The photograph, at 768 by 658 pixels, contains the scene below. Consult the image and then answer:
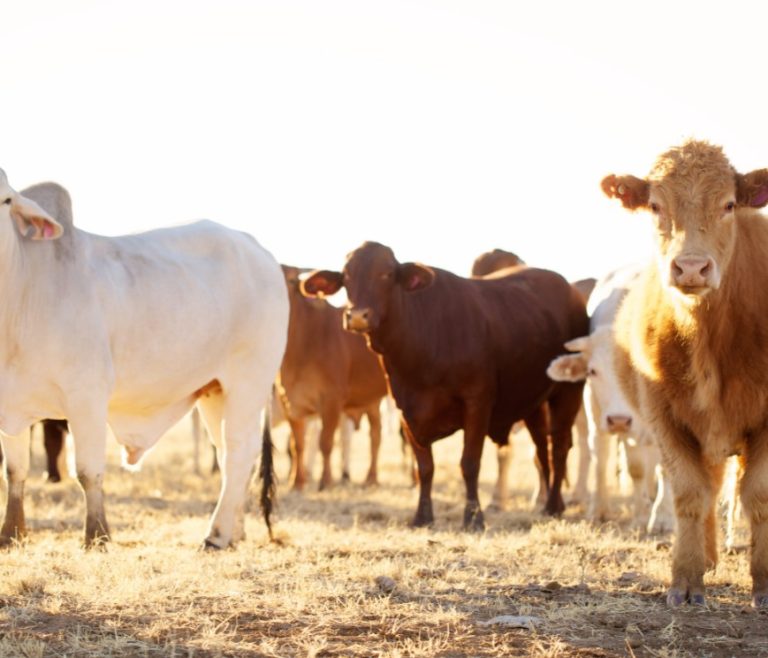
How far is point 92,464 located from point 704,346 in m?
3.62

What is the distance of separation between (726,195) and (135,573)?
134 inches

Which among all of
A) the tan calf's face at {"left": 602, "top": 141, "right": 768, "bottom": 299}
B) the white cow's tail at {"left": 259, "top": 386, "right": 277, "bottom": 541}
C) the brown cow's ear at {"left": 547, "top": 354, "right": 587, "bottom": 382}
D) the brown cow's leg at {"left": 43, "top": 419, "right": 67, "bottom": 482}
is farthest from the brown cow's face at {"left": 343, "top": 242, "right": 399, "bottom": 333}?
the brown cow's leg at {"left": 43, "top": 419, "right": 67, "bottom": 482}

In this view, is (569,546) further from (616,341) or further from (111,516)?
(111,516)

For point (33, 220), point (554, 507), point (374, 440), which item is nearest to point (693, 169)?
point (33, 220)

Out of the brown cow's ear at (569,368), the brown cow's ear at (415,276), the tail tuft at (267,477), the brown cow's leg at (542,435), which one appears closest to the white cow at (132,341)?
the tail tuft at (267,477)

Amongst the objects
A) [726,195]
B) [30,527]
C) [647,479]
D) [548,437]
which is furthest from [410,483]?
[726,195]

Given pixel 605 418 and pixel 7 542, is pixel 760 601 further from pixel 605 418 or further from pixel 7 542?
pixel 7 542

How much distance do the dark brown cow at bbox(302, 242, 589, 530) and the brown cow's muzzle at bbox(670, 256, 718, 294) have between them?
14.6 ft

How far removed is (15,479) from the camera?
8.23 metres

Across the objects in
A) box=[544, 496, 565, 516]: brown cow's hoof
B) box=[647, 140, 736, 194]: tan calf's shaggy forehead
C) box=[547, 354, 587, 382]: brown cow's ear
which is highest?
box=[647, 140, 736, 194]: tan calf's shaggy forehead

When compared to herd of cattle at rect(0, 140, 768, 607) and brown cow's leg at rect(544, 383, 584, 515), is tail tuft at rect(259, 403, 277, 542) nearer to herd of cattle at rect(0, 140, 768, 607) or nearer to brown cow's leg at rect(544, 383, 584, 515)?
herd of cattle at rect(0, 140, 768, 607)

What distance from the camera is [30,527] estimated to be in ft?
31.8

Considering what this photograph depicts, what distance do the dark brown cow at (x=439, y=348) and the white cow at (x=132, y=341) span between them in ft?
4.78

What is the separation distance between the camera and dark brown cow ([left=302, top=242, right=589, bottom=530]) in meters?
10.5
